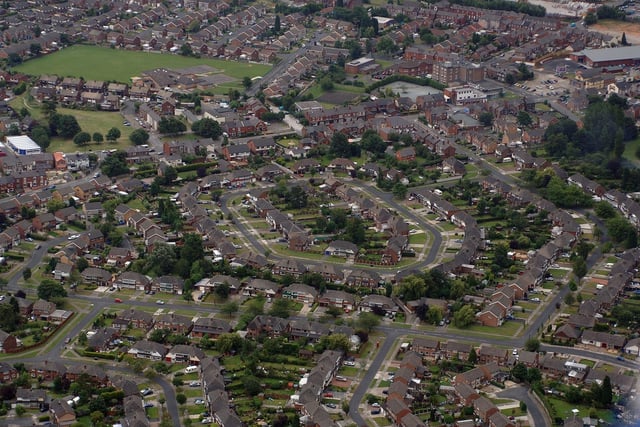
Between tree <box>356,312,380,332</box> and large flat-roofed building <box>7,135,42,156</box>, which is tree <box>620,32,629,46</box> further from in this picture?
tree <box>356,312,380,332</box>

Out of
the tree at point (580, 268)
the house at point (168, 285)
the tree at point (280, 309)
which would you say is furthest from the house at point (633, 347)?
the house at point (168, 285)

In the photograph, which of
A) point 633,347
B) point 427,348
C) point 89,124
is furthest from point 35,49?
point 633,347

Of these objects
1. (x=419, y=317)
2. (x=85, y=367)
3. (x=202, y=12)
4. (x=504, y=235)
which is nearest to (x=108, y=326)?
(x=85, y=367)

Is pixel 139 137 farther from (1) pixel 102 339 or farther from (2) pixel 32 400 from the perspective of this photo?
(2) pixel 32 400

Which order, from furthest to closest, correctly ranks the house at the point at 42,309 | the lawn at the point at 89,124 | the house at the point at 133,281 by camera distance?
the lawn at the point at 89,124
the house at the point at 133,281
the house at the point at 42,309

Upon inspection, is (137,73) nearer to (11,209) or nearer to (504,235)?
(11,209)

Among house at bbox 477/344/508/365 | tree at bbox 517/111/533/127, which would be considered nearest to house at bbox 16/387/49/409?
house at bbox 477/344/508/365

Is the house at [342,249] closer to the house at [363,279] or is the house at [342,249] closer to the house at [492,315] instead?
the house at [363,279]
